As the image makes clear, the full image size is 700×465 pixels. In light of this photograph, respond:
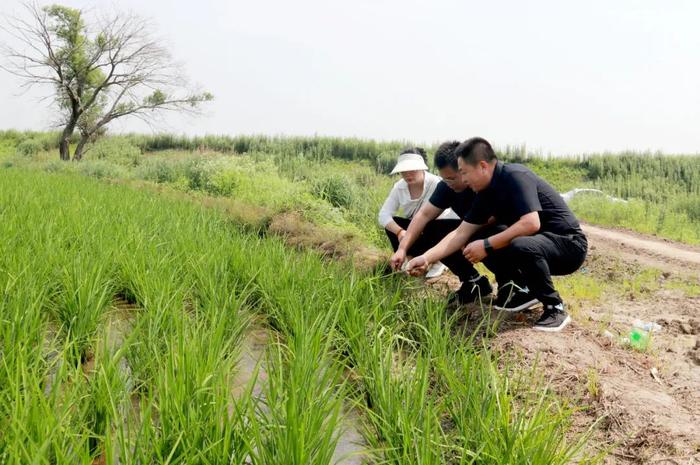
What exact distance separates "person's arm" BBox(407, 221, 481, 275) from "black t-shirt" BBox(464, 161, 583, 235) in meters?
0.07

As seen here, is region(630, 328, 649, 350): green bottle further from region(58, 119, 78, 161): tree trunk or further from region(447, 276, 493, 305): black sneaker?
region(58, 119, 78, 161): tree trunk

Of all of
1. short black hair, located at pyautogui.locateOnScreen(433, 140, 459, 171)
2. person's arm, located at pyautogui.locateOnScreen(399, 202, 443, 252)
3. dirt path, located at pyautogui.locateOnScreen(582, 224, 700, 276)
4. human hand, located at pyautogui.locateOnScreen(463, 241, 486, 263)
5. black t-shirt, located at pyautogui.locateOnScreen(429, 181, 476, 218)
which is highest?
short black hair, located at pyautogui.locateOnScreen(433, 140, 459, 171)

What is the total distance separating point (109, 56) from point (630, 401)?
24960 millimetres

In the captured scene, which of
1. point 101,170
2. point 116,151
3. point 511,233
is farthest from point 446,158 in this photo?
point 116,151

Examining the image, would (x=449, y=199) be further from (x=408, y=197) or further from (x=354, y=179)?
(x=354, y=179)

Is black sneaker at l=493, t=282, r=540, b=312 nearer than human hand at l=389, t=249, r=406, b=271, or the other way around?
black sneaker at l=493, t=282, r=540, b=312

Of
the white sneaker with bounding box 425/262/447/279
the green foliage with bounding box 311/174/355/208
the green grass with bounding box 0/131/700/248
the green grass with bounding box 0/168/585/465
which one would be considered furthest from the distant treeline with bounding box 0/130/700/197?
the green grass with bounding box 0/168/585/465

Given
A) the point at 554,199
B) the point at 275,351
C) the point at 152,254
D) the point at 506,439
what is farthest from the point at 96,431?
the point at 554,199

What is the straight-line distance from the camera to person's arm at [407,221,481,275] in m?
3.13

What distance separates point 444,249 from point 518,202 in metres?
0.52

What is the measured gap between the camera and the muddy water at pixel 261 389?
1.80 m

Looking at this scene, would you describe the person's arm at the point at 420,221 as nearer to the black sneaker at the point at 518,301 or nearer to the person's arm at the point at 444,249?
the person's arm at the point at 444,249

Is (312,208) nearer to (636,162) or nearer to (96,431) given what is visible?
(96,431)

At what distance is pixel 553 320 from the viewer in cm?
298
